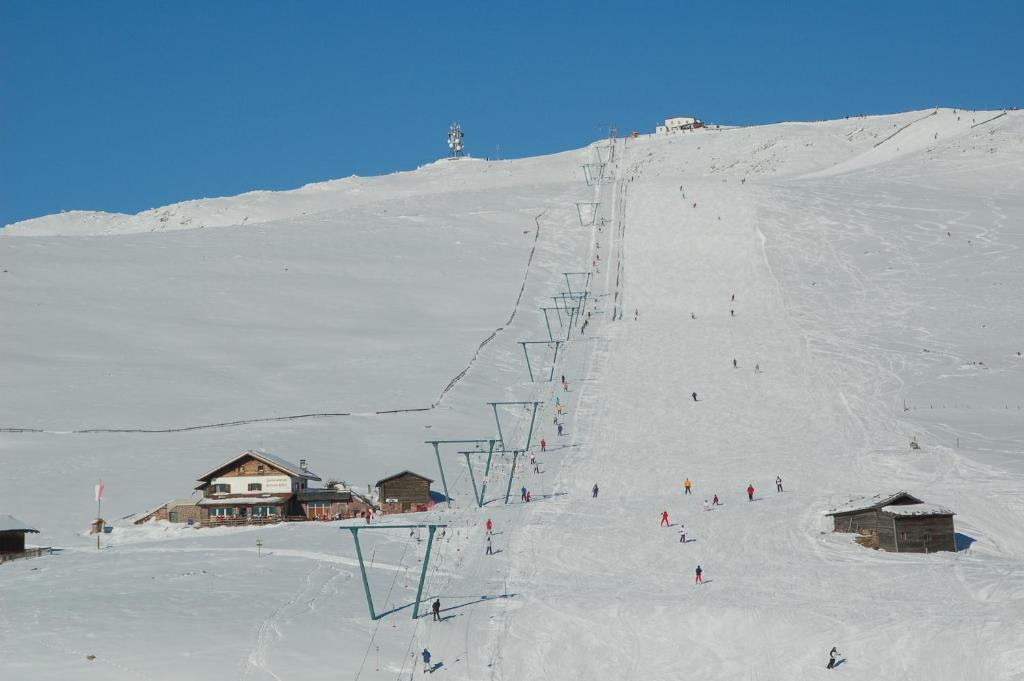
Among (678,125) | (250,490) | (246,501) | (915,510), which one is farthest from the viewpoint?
(678,125)

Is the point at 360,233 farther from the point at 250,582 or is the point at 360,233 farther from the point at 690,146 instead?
the point at 250,582

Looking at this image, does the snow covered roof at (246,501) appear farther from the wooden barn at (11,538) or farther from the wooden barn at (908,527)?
the wooden barn at (908,527)

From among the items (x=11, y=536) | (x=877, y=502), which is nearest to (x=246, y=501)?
(x=11, y=536)

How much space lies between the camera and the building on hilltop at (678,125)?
18550 centimetres

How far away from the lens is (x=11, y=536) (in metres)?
40.3

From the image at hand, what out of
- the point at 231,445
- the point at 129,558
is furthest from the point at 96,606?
the point at 231,445

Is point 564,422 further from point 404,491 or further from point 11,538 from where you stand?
point 11,538

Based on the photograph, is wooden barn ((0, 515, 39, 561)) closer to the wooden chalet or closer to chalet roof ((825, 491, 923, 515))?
the wooden chalet

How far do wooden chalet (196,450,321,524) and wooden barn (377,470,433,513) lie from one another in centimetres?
316

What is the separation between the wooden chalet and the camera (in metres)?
48.3

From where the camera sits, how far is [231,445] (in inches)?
2188

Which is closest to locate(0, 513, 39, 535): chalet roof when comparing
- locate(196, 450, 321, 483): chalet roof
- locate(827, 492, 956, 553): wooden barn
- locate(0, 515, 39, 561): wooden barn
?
locate(0, 515, 39, 561): wooden barn

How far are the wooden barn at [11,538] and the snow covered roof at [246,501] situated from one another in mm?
8217

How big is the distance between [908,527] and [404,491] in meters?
18.3
